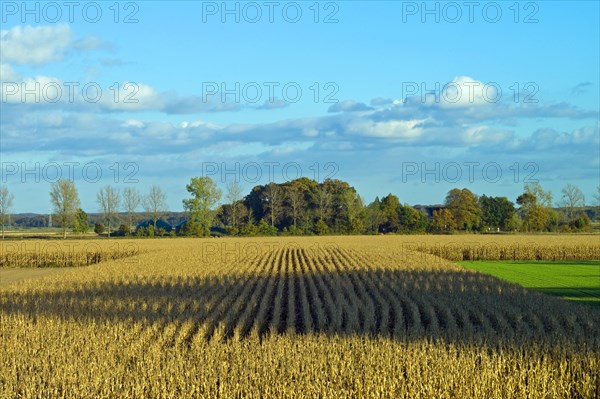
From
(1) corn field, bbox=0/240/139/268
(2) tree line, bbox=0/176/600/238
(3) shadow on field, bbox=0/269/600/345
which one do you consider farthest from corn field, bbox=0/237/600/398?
(2) tree line, bbox=0/176/600/238

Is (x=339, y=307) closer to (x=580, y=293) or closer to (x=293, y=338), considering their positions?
(x=293, y=338)

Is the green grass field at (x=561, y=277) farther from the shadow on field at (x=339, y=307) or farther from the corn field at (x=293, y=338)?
the corn field at (x=293, y=338)

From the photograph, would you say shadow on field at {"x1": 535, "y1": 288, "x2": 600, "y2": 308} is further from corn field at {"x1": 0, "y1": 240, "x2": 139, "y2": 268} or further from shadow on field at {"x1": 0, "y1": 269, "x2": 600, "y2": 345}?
corn field at {"x1": 0, "y1": 240, "x2": 139, "y2": 268}

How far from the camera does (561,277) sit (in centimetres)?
3356

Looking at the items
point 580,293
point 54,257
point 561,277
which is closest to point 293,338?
point 580,293

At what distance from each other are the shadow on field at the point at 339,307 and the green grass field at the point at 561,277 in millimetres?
3015

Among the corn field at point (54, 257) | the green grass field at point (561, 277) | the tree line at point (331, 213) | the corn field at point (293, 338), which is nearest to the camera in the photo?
the corn field at point (293, 338)

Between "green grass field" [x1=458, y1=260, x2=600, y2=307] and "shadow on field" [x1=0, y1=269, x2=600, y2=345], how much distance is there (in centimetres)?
302

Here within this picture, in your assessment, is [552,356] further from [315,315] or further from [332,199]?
[332,199]

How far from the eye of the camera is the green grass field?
84.9ft

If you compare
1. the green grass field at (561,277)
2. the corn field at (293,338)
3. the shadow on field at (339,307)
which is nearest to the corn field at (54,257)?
the corn field at (293,338)

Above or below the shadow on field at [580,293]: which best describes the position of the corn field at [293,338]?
above

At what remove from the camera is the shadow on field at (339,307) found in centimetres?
1475

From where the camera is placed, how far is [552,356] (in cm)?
1083
